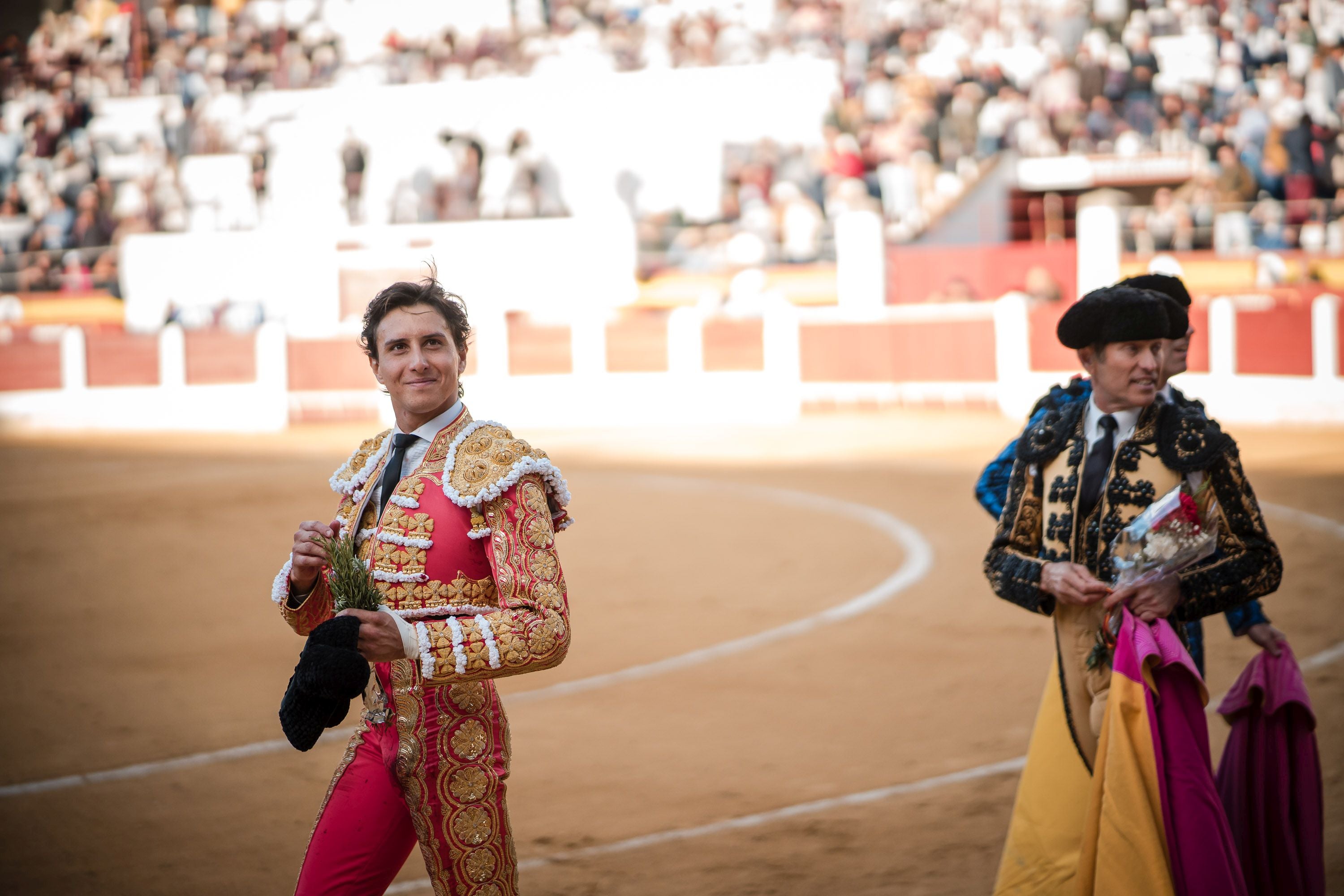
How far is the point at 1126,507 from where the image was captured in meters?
2.32

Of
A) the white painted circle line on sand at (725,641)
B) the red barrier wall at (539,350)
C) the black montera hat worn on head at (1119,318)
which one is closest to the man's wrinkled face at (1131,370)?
the black montera hat worn on head at (1119,318)

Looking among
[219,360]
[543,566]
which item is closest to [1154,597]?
[543,566]

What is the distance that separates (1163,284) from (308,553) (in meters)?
1.59

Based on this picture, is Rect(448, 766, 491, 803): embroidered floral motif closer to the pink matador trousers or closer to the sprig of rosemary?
the pink matador trousers

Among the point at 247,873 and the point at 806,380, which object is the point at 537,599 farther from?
the point at 806,380

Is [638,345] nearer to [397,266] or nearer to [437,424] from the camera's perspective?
[397,266]

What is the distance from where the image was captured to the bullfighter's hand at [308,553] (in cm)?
198

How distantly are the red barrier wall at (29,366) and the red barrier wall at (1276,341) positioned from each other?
10.9 meters

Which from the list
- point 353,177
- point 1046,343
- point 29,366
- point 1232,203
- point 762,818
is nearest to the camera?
point 762,818

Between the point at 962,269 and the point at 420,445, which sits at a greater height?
the point at 962,269

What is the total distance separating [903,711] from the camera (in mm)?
4387

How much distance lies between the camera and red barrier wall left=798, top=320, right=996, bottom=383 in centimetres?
1354

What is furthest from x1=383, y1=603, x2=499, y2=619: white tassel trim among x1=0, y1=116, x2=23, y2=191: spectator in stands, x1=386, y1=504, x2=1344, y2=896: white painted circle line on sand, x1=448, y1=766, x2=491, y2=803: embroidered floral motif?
x1=0, y1=116, x2=23, y2=191: spectator in stands

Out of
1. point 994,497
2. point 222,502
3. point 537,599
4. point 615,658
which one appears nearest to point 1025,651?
point 615,658
